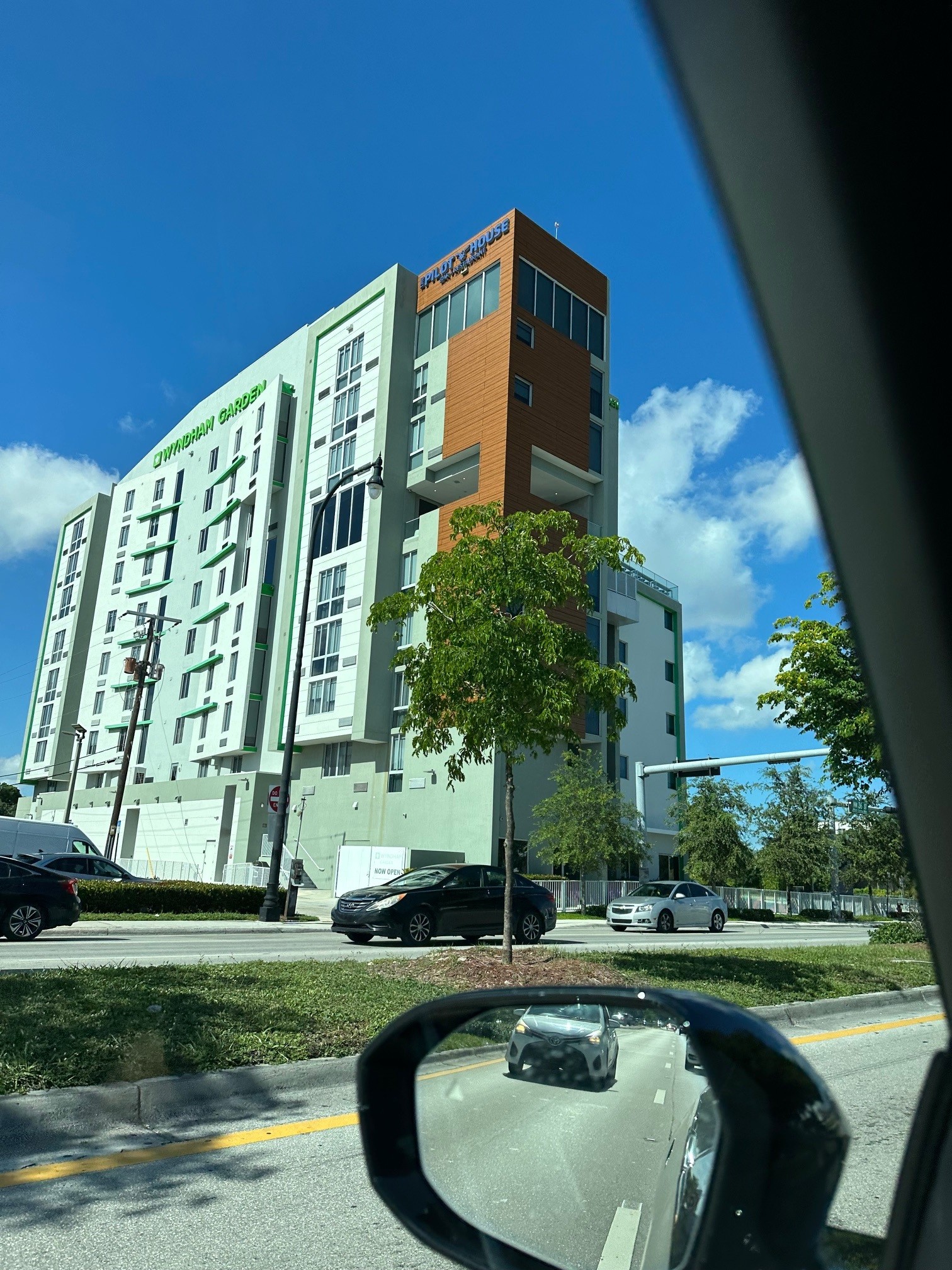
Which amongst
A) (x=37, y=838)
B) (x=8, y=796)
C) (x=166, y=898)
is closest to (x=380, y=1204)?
(x=166, y=898)

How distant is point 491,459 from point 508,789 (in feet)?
98.2

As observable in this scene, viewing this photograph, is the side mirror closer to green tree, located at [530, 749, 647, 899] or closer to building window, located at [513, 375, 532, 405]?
green tree, located at [530, 749, 647, 899]

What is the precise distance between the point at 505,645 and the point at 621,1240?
10.0 meters

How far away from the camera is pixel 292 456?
5422 centimetres

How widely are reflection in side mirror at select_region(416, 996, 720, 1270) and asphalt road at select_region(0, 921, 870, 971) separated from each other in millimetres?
10512

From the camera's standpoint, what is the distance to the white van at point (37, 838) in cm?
3125

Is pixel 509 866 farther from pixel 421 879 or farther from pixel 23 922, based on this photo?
pixel 23 922

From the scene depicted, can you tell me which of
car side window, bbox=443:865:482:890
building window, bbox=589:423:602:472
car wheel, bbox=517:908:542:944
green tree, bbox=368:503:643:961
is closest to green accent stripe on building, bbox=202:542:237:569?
building window, bbox=589:423:602:472

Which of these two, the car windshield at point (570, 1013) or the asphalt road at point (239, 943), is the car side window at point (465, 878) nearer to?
the asphalt road at point (239, 943)

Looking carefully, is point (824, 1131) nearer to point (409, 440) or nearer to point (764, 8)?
point (764, 8)

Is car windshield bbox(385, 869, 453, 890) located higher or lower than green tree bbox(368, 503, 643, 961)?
lower

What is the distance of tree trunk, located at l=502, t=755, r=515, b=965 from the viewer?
37.7 feet

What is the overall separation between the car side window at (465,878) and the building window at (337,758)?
27.4m

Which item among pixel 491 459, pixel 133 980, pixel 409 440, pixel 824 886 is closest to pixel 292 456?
pixel 409 440
